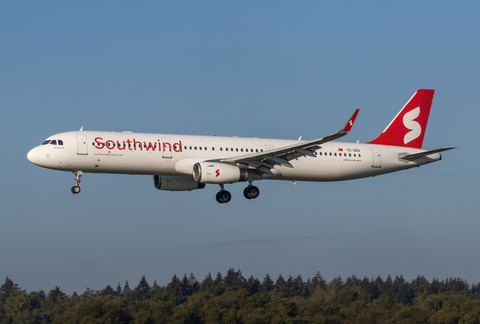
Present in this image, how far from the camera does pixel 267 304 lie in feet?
347

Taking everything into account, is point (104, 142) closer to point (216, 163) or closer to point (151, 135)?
point (151, 135)

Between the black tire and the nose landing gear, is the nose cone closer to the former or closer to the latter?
the nose landing gear

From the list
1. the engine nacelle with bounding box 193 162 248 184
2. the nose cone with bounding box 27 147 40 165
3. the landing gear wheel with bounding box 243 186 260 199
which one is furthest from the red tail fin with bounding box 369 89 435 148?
the nose cone with bounding box 27 147 40 165

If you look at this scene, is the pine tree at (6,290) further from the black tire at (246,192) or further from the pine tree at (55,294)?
the black tire at (246,192)

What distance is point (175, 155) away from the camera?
43.7m

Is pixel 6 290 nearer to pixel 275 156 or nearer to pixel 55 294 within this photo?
pixel 55 294

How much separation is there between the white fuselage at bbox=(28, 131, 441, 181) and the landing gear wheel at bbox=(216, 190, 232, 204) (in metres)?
3.30

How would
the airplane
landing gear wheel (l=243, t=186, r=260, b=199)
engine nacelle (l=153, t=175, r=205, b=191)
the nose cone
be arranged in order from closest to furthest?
1. the nose cone
2. the airplane
3. landing gear wheel (l=243, t=186, r=260, b=199)
4. engine nacelle (l=153, t=175, r=205, b=191)

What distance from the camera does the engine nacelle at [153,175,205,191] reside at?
48500 mm

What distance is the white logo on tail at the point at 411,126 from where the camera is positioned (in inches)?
2093

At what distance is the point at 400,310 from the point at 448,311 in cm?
790

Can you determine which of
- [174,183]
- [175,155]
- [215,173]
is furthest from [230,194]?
[175,155]

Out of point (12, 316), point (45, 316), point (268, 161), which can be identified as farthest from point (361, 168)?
point (12, 316)

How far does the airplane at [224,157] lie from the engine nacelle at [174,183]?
0.25 ft
